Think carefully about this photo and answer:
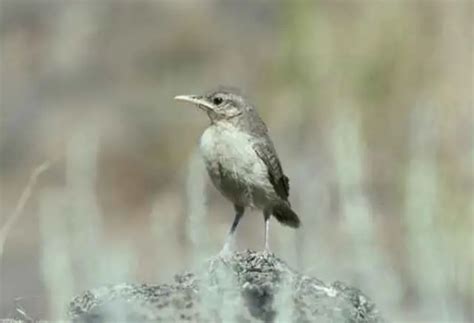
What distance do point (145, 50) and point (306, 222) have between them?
14.2 meters

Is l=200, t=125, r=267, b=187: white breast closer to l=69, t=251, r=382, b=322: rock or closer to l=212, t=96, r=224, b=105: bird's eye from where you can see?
l=212, t=96, r=224, b=105: bird's eye

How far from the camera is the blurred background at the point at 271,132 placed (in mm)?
7824

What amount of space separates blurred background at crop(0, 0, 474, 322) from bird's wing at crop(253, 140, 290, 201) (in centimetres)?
22

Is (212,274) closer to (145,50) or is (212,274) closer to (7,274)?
A: (7,274)

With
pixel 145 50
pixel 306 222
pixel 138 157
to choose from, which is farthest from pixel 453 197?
pixel 145 50

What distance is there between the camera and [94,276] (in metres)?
7.45

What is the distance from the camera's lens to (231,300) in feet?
23.4

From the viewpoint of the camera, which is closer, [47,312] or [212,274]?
[212,274]

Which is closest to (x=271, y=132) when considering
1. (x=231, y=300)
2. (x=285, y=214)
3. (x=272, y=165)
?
(x=285, y=214)

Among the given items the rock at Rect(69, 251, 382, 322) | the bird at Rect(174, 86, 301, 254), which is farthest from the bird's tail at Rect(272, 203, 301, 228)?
the rock at Rect(69, 251, 382, 322)

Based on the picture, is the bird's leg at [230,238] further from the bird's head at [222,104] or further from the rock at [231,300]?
the rock at [231,300]

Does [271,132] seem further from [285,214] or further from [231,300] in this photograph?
[231,300]

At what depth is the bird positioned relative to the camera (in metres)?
9.75

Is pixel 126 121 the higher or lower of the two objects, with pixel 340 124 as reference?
higher
